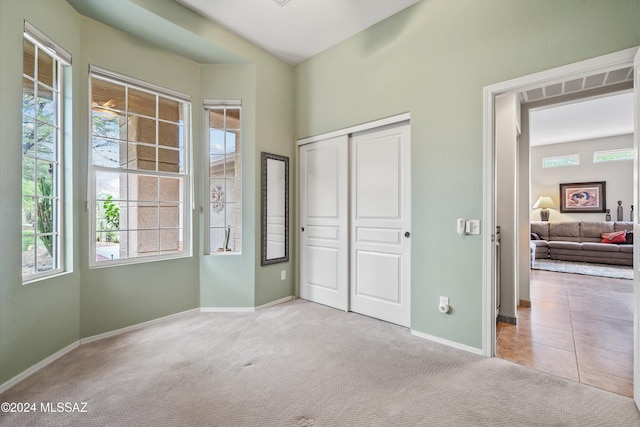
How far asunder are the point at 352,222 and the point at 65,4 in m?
3.21

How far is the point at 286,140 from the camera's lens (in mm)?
3869

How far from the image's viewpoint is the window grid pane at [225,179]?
3.48 meters

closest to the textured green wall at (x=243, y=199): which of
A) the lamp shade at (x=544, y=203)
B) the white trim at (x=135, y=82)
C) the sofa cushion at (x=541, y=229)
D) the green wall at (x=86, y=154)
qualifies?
the green wall at (x=86, y=154)

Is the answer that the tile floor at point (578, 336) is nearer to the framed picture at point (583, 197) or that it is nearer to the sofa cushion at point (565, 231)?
the sofa cushion at point (565, 231)

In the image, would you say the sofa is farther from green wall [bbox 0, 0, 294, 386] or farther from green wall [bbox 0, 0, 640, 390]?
green wall [bbox 0, 0, 294, 386]

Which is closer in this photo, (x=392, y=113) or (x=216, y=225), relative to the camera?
(x=392, y=113)

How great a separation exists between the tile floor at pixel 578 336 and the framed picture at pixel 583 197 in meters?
3.82

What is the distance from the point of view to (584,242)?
678 cm

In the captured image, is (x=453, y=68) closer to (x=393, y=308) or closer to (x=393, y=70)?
(x=393, y=70)

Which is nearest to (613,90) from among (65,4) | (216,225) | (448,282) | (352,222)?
(448,282)

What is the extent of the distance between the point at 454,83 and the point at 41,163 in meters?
3.44

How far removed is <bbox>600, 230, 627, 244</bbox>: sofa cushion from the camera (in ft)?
20.7

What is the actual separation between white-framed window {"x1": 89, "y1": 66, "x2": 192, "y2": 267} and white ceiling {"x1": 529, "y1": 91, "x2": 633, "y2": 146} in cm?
488

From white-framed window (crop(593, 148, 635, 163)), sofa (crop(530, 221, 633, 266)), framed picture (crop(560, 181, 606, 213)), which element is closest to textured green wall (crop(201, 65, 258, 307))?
sofa (crop(530, 221, 633, 266))
